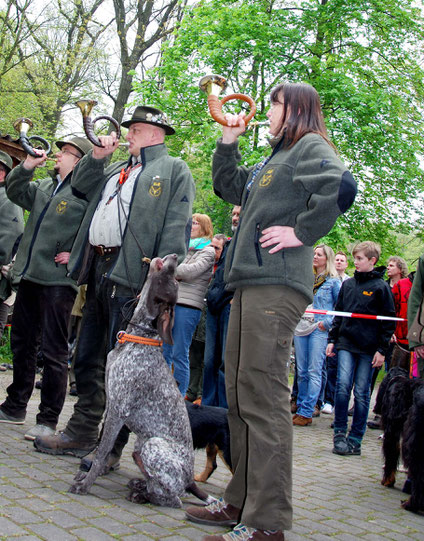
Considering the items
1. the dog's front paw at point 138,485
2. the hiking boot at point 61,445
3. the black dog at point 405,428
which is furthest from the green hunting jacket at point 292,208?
the hiking boot at point 61,445

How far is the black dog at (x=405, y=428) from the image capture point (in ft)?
14.6

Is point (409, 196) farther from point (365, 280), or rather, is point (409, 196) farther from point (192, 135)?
point (365, 280)

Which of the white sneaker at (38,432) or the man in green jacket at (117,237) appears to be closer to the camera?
the man in green jacket at (117,237)

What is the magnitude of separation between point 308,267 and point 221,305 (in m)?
3.30

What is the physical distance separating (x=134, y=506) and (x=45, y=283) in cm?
236

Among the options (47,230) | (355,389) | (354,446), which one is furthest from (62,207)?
(354,446)

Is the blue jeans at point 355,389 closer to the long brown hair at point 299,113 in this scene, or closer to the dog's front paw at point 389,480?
the dog's front paw at point 389,480

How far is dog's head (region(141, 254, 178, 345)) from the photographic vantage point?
392cm

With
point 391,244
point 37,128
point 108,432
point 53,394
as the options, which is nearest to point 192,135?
point 37,128

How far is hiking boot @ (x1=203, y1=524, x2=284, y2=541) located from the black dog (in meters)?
1.86

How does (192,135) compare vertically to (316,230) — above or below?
above

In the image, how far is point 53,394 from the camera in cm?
525

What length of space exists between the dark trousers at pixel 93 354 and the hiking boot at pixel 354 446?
124 inches

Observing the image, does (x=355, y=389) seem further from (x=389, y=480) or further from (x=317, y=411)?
(x=317, y=411)
